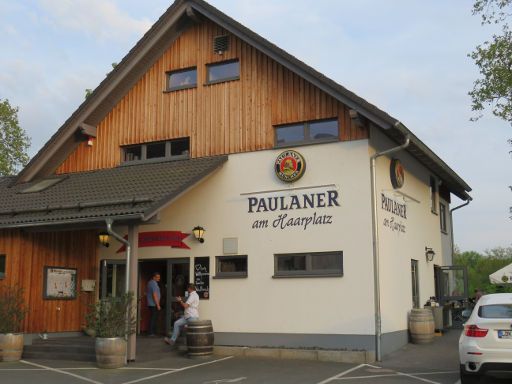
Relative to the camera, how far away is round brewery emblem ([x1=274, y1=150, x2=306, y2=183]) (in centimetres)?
1470

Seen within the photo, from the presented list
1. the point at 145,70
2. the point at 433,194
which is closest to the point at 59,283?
the point at 145,70

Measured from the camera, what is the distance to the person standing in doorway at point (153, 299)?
15.6 m

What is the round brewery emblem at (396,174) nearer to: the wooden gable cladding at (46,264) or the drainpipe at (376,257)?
the drainpipe at (376,257)

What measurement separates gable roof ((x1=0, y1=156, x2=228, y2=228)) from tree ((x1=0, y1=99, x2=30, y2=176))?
23001mm

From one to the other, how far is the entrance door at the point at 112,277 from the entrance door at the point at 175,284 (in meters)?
1.82

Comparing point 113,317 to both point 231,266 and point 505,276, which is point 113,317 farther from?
point 505,276

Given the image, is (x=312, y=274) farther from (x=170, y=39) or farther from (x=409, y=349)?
(x=170, y=39)

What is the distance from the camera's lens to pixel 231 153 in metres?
15.8

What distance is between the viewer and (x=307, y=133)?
15.0m

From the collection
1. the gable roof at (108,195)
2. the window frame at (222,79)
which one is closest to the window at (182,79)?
the window frame at (222,79)

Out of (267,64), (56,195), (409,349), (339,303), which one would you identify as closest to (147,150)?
(56,195)

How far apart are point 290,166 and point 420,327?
5393 millimetres

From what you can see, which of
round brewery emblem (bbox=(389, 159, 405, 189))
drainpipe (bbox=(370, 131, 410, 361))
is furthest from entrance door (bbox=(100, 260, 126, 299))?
round brewery emblem (bbox=(389, 159, 405, 189))

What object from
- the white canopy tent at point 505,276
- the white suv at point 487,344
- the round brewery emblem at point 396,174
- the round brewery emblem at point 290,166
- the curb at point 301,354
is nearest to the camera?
the white suv at point 487,344
